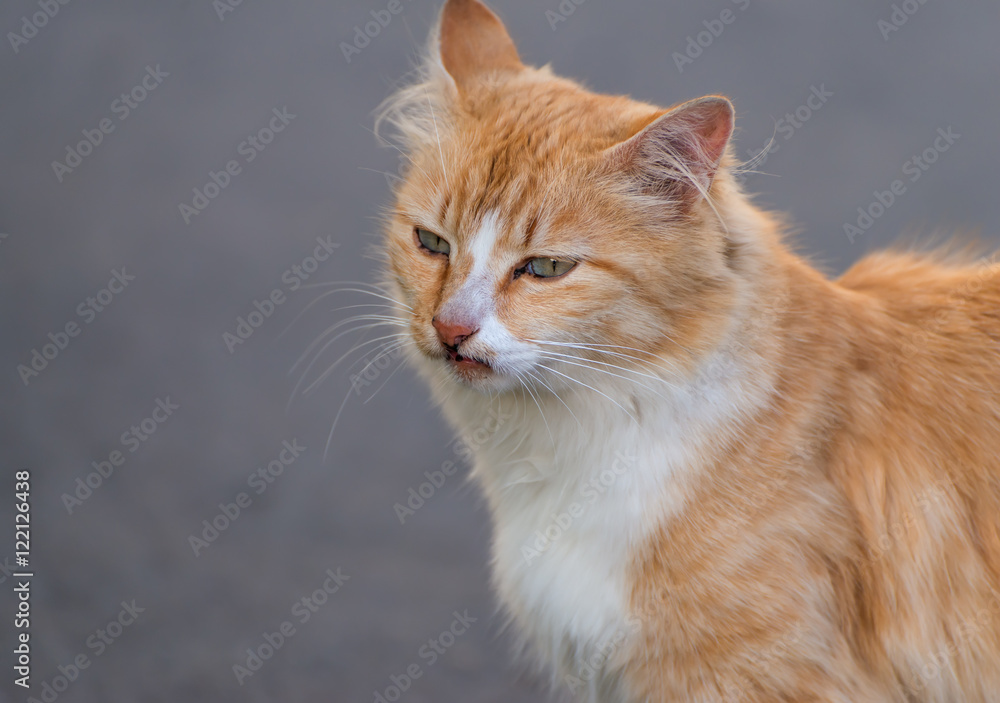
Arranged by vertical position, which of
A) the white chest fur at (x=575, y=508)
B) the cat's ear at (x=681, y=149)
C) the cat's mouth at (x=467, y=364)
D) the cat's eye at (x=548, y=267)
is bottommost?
the white chest fur at (x=575, y=508)

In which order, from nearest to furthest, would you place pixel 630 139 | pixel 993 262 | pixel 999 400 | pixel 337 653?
1. pixel 630 139
2. pixel 999 400
3. pixel 993 262
4. pixel 337 653

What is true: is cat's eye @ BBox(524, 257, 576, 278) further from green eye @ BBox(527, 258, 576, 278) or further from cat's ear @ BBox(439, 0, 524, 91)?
cat's ear @ BBox(439, 0, 524, 91)

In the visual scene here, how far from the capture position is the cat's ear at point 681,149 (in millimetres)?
2420

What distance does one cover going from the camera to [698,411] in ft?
8.68

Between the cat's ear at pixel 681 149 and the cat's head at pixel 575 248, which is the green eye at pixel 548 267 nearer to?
the cat's head at pixel 575 248

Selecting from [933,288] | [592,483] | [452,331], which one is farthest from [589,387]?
[933,288]

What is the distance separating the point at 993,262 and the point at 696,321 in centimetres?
120

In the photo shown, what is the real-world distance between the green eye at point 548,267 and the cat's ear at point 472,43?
721mm

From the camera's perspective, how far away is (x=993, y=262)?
125 inches

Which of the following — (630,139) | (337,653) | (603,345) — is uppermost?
(630,139)

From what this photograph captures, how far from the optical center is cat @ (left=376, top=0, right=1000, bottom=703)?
254cm

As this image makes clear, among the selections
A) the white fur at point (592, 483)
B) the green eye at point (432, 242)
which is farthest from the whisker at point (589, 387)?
the green eye at point (432, 242)

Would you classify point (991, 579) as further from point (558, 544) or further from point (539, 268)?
point (539, 268)

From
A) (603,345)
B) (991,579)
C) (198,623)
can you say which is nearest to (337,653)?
(198,623)
